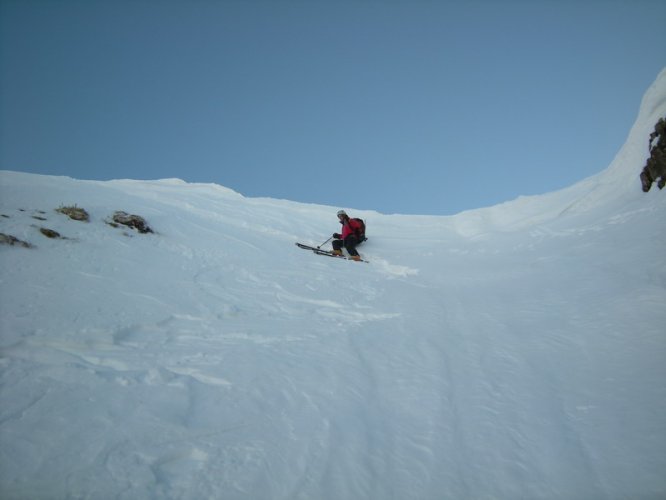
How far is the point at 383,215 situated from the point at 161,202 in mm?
8761

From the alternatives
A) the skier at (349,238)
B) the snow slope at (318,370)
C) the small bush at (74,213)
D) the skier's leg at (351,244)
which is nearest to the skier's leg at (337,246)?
the skier at (349,238)

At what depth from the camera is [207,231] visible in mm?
9352

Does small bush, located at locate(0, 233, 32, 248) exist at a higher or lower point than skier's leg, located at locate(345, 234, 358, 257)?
lower

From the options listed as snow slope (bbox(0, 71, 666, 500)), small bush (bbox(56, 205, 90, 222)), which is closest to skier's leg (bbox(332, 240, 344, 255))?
snow slope (bbox(0, 71, 666, 500))

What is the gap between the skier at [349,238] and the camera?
10594 mm

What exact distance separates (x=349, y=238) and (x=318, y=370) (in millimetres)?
6823

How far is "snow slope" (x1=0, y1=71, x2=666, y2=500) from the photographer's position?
2803 millimetres

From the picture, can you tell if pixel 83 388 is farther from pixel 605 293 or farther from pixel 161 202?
pixel 161 202

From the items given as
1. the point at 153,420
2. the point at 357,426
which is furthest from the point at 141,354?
the point at 357,426

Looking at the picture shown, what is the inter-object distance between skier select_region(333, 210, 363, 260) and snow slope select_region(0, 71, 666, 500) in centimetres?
210

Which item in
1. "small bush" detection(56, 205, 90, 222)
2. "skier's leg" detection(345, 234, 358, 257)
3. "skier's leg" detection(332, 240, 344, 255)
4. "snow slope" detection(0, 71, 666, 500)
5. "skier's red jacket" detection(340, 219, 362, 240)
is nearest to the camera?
"snow slope" detection(0, 71, 666, 500)

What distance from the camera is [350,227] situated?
36.8 ft

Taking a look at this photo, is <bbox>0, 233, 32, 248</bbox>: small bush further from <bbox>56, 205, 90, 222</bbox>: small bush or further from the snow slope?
<bbox>56, 205, 90, 222</bbox>: small bush

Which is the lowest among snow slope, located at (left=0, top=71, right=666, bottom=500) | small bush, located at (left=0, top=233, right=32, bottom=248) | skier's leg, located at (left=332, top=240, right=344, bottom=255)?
snow slope, located at (left=0, top=71, right=666, bottom=500)
